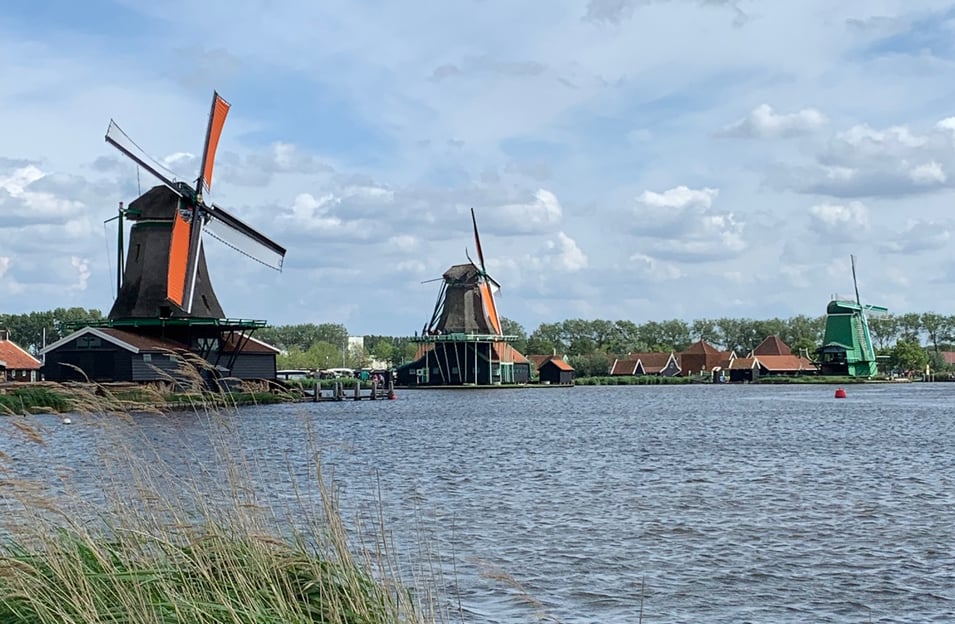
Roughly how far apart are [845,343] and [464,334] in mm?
33630

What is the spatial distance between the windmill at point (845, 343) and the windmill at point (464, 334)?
28.3m

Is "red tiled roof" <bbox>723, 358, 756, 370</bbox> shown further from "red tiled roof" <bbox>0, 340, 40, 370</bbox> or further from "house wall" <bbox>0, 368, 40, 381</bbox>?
"house wall" <bbox>0, 368, 40, 381</bbox>

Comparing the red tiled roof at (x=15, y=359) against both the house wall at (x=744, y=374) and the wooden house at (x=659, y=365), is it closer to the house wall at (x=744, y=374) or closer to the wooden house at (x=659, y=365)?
the wooden house at (x=659, y=365)

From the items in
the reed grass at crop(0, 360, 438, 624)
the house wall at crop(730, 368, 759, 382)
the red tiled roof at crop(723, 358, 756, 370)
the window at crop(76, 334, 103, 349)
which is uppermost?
the red tiled roof at crop(723, 358, 756, 370)

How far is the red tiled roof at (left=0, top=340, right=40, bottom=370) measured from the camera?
166 feet

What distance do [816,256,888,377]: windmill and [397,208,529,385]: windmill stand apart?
28.3 m

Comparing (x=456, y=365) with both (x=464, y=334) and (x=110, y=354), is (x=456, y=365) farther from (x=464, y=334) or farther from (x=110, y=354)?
(x=110, y=354)

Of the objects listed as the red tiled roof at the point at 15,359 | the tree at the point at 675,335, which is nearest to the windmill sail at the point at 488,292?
the red tiled roof at the point at 15,359

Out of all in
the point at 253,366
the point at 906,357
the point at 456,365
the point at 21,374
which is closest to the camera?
the point at 253,366

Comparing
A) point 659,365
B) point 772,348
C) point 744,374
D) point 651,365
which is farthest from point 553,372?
point 772,348

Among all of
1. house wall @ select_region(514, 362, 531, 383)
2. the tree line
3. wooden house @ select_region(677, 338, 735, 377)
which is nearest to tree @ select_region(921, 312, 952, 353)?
the tree line

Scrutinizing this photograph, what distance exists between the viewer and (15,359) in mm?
51750

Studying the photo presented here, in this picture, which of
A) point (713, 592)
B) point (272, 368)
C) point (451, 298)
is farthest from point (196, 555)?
point (451, 298)

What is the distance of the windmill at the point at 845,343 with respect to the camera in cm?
8350
